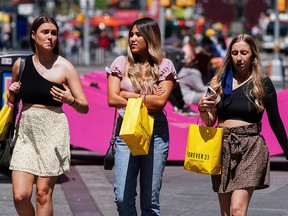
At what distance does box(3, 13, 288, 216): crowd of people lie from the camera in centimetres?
686

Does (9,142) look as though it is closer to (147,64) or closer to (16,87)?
(16,87)

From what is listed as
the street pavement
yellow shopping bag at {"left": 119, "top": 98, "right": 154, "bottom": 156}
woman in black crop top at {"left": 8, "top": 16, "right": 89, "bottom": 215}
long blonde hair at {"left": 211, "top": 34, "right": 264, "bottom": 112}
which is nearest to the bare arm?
woman in black crop top at {"left": 8, "top": 16, "right": 89, "bottom": 215}

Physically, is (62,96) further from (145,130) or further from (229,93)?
(229,93)

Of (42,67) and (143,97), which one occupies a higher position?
(42,67)

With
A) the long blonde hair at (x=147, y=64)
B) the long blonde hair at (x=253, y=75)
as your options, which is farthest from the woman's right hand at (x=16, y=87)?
the long blonde hair at (x=253, y=75)

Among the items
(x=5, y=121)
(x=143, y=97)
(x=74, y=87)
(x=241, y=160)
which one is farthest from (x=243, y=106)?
(x=5, y=121)

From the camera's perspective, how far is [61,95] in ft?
22.3

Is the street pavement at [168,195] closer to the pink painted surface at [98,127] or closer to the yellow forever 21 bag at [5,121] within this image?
the pink painted surface at [98,127]

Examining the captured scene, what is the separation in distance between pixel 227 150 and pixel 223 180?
20 centimetres

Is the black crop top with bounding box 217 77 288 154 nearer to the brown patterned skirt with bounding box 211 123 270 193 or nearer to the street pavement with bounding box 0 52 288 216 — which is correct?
the brown patterned skirt with bounding box 211 123 270 193

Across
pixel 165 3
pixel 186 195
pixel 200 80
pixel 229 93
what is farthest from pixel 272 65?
pixel 229 93

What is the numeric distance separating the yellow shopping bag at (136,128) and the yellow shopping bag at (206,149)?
35cm

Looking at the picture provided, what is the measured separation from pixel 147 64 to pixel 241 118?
2.41 feet

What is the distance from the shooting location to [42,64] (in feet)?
23.2
